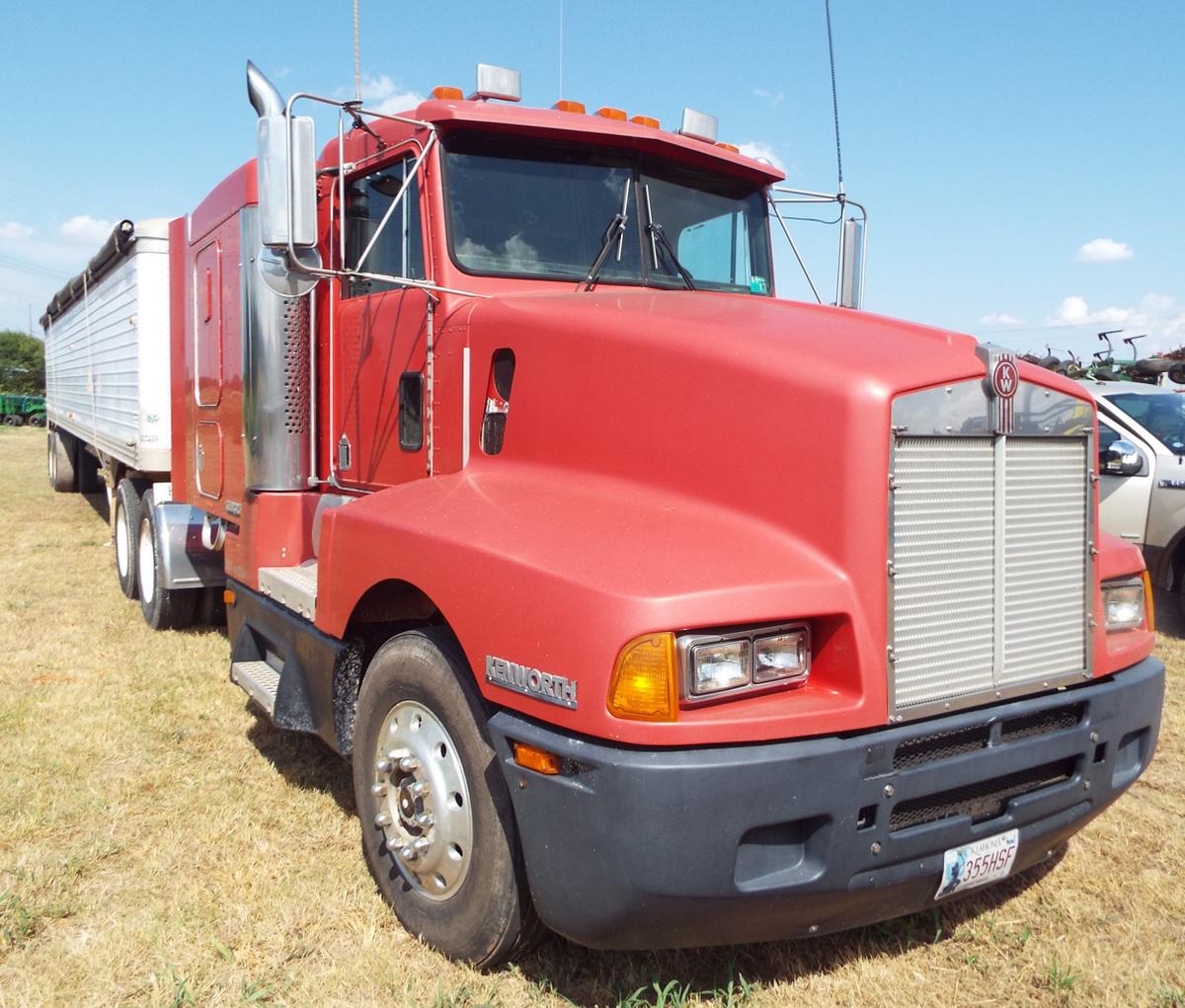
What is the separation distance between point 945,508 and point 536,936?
1.66m

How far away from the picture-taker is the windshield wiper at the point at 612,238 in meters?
4.11

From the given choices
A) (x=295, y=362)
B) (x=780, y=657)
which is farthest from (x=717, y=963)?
(x=295, y=362)

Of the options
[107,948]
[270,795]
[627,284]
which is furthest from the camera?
[270,795]

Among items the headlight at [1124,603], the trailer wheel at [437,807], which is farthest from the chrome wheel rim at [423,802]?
the headlight at [1124,603]

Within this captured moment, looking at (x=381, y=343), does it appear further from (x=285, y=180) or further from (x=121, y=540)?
(x=121, y=540)

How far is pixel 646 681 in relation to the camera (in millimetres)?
2453

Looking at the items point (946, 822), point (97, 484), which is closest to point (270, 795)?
point (946, 822)

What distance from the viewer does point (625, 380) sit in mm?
3135

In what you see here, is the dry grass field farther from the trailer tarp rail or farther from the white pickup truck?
the trailer tarp rail

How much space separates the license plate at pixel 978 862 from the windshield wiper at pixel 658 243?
7.92 feet

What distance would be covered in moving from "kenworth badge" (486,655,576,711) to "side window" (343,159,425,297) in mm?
1866

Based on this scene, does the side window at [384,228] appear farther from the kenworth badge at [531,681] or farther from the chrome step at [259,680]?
the kenworth badge at [531,681]

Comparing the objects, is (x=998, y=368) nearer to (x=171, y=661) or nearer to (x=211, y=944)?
(x=211, y=944)

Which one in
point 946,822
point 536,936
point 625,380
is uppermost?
point 625,380
